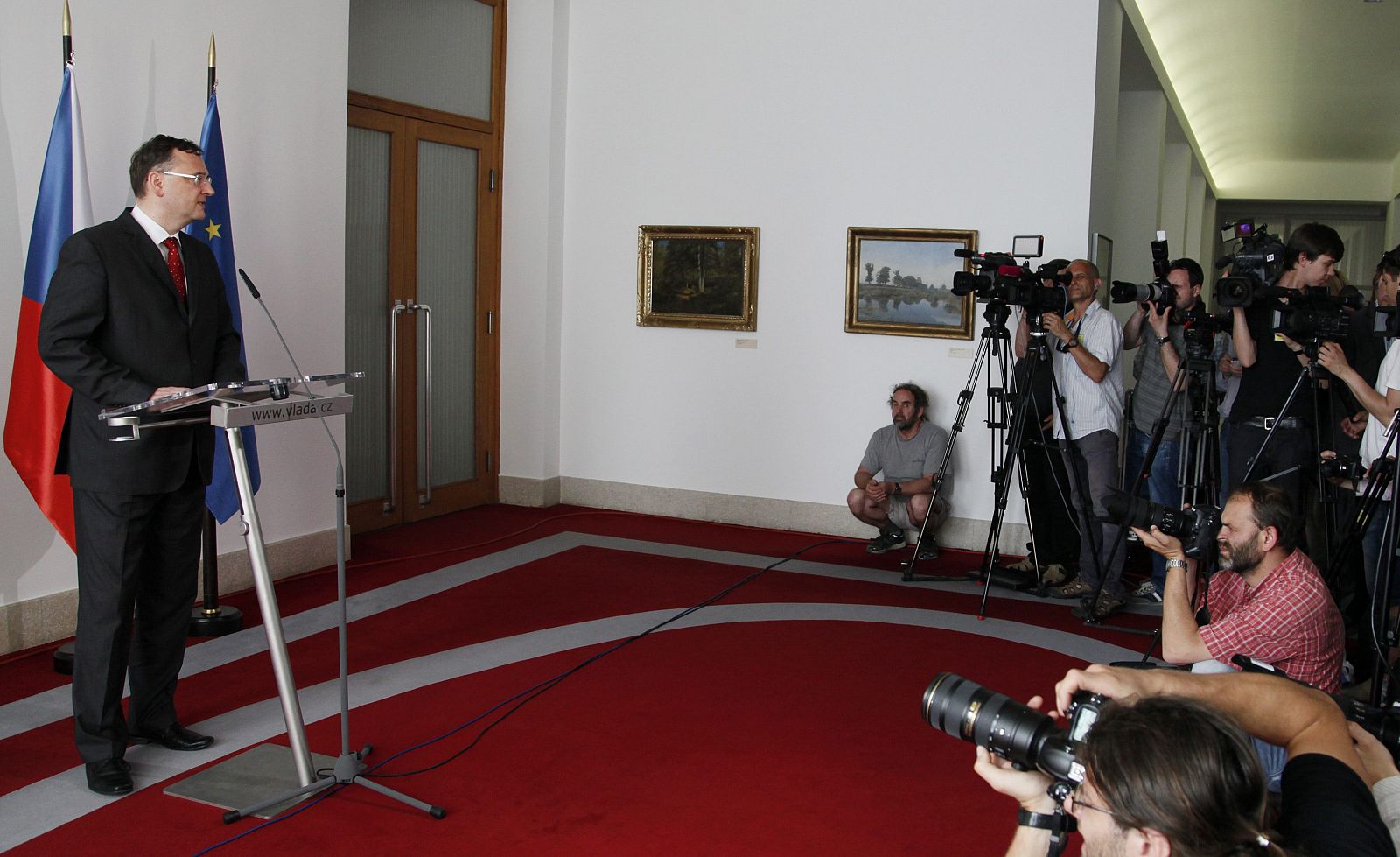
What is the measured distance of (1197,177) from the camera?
15.3m

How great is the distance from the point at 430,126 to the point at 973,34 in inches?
127

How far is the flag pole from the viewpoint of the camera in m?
4.72

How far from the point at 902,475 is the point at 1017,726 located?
16.1 feet

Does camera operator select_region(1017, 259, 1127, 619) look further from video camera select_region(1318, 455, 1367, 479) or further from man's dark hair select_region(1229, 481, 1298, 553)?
man's dark hair select_region(1229, 481, 1298, 553)

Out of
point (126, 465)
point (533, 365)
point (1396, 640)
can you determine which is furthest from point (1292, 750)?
point (533, 365)

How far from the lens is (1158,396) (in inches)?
224

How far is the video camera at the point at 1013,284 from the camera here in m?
5.25

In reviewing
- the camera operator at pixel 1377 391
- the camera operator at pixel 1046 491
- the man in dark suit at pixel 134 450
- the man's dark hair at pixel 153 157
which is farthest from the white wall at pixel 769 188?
the man's dark hair at pixel 153 157

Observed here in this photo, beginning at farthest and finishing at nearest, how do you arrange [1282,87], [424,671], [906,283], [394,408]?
[1282,87] < [394,408] < [906,283] < [424,671]

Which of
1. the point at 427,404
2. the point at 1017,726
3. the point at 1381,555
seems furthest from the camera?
the point at 427,404

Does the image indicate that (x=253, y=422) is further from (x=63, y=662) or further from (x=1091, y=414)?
(x=1091, y=414)

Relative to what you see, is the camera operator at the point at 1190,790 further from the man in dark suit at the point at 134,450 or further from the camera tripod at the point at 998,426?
the camera tripod at the point at 998,426

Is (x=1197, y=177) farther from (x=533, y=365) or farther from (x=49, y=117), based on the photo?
(x=49, y=117)

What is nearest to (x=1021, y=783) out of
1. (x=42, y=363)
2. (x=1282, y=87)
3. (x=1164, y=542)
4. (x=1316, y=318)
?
(x=1164, y=542)
